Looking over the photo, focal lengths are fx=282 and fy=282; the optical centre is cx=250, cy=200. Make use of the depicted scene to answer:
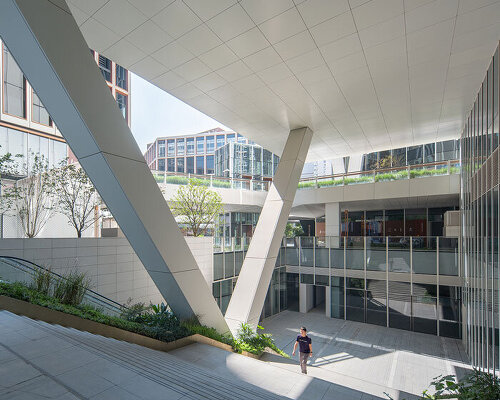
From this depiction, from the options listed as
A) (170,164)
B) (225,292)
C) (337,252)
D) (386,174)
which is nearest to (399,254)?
(337,252)

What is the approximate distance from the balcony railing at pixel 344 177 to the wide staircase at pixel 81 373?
44.2ft

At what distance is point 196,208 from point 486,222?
11.9m

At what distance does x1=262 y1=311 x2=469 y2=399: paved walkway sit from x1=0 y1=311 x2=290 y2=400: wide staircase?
A: 526 cm

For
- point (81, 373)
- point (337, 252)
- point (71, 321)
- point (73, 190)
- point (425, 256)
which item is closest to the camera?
point (81, 373)

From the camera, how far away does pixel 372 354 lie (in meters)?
11.9

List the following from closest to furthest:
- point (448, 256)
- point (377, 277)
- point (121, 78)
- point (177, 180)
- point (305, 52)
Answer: point (305, 52) < point (448, 256) < point (377, 277) < point (177, 180) < point (121, 78)

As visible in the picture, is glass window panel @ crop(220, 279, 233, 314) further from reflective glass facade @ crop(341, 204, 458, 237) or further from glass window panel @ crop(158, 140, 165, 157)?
glass window panel @ crop(158, 140, 165, 157)

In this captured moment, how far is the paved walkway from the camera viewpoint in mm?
9367

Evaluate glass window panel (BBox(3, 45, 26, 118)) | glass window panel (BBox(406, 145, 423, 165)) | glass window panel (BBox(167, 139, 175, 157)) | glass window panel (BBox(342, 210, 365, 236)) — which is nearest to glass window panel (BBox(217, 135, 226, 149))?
glass window panel (BBox(167, 139, 175, 157))

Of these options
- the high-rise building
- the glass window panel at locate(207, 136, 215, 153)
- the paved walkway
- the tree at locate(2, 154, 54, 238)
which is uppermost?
Answer: the glass window panel at locate(207, 136, 215, 153)

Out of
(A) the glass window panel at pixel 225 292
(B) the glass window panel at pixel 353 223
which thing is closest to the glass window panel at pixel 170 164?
(B) the glass window panel at pixel 353 223

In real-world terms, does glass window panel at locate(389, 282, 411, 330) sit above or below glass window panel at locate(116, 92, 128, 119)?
below

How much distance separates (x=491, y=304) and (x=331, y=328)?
9.42 metres

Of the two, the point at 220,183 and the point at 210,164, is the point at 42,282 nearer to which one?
the point at 220,183
